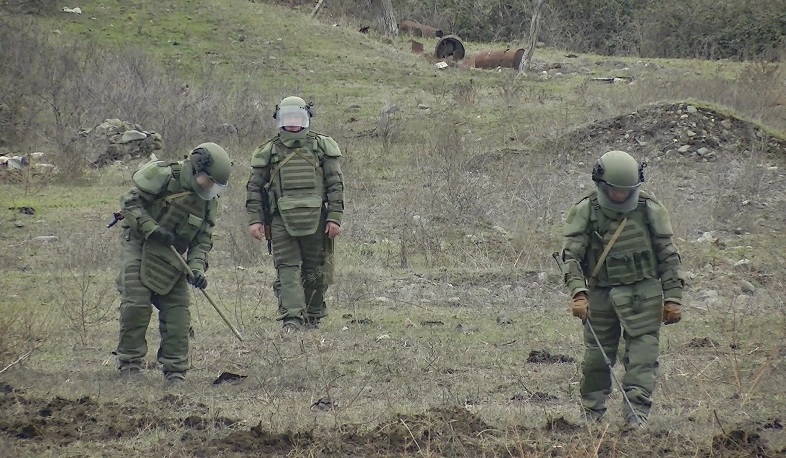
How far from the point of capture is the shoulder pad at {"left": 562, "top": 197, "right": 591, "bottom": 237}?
5.95 meters

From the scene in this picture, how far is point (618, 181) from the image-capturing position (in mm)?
5738

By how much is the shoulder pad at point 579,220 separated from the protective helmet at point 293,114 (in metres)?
3.07

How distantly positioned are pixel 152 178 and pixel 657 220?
321cm

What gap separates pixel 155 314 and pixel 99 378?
2713 mm

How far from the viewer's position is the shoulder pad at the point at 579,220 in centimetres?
595

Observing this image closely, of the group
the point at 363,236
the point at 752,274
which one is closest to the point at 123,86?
the point at 363,236

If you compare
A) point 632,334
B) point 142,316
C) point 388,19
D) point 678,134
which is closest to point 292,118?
point 142,316

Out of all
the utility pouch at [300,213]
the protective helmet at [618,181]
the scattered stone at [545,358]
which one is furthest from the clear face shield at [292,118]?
the protective helmet at [618,181]

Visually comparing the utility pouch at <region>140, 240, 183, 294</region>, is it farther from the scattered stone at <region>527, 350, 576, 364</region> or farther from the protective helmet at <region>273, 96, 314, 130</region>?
Result: the scattered stone at <region>527, 350, 576, 364</region>

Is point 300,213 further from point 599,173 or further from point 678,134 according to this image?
point 678,134

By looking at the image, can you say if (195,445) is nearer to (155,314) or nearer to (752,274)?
(155,314)

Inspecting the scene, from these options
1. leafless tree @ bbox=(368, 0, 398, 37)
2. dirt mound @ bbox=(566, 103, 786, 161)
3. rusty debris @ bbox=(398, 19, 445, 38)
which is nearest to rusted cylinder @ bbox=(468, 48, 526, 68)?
leafless tree @ bbox=(368, 0, 398, 37)

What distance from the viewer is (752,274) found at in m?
10.5

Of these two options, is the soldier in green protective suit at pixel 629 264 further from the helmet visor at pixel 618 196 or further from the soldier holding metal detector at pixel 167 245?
the soldier holding metal detector at pixel 167 245
